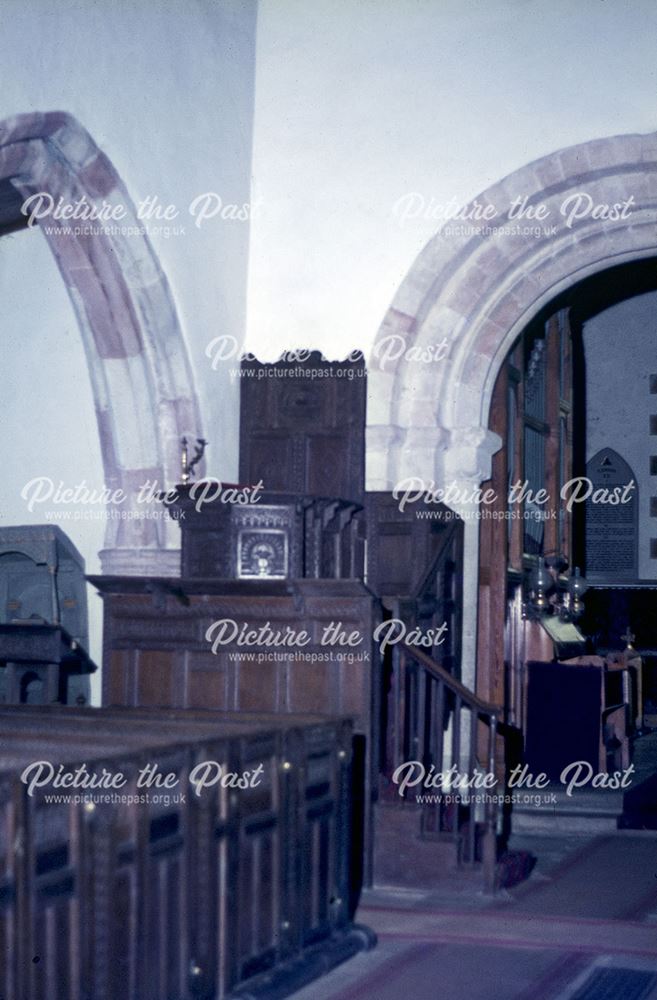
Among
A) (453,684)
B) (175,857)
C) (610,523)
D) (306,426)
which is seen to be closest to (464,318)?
(306,426)

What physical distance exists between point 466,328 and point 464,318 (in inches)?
2.3

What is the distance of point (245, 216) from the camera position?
25.9 ft

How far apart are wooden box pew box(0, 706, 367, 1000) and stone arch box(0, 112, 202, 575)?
2510 mm

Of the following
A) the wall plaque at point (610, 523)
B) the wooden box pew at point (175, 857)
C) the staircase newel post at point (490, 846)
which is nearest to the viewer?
the wooden box pew at point (175, 857)

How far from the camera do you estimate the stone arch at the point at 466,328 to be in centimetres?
738

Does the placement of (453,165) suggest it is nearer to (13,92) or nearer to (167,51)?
(167,51)

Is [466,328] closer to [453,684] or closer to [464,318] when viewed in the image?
[464,318]

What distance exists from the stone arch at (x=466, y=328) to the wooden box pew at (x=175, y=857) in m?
3.04

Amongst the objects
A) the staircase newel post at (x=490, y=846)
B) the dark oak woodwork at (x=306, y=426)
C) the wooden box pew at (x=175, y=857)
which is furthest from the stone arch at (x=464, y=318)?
the wooden box pew at (x=175, y=857)

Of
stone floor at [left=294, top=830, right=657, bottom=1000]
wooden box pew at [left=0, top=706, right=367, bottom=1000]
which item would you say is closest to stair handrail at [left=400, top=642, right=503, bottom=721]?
stone floor at [left=294, top=830, right=657, bottom=1000]

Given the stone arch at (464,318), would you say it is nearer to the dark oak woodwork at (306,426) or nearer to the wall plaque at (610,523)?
the dark oak woodwork at (306,426)

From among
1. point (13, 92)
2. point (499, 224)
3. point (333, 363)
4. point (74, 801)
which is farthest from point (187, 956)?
point (499, 224)

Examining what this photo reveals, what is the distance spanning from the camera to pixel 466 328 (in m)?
7.50

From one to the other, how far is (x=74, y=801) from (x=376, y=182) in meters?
5.24
